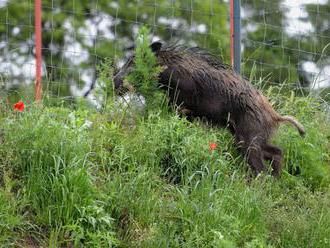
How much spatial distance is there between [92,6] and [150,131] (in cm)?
963

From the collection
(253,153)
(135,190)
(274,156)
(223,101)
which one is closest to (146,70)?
(223,101)

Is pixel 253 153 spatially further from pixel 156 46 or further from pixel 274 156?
pixel 156 46

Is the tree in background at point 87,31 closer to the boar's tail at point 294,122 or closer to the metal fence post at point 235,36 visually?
the metal fence post at point 235,36

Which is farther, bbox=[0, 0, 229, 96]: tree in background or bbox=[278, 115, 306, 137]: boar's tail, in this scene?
bbox=[0, 0, 229, 96]: tree in background

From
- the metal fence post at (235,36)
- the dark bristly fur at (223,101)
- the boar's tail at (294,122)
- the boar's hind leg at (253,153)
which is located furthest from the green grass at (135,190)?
the metal fence post at (235,36)

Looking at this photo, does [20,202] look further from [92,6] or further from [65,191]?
[92,6]

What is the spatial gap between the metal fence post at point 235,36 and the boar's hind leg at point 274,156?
4.54 feet

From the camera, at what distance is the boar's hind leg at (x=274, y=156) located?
8188 millimetres

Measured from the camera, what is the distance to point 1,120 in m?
6.86

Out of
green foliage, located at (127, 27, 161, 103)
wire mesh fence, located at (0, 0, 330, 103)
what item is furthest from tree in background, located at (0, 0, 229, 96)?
green foliage, located at (127, 27, 161, 103)

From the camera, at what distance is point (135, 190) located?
21.2 feet

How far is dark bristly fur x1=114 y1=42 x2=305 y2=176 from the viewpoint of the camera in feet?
26.9

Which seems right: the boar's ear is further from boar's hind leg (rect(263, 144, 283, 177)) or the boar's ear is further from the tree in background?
boar's hind leg (rect(263, 144, 283, 177))

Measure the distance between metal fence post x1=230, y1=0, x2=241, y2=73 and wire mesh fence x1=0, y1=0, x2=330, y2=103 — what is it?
159 mm
